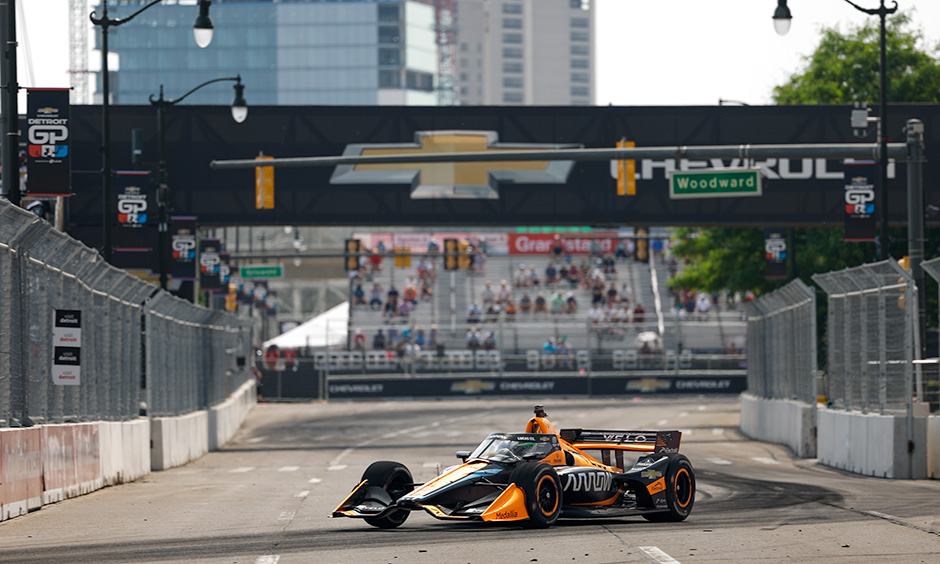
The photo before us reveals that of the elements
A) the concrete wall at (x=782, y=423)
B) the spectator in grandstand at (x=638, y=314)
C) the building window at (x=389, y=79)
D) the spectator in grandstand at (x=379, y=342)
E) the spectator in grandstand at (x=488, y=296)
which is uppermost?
the building window at (x=389, y=79)

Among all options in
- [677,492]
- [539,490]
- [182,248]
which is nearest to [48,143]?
[539,490]

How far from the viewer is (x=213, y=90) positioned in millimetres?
190750

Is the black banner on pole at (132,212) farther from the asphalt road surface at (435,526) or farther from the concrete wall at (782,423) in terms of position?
the concrete wall at (782,423)

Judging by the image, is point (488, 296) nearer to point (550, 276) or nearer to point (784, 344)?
point (550, 276)

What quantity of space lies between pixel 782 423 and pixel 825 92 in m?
20.9

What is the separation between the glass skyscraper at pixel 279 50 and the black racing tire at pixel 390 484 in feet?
579

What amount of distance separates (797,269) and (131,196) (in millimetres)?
23029

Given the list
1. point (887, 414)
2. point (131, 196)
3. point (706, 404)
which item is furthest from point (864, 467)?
point (706, 404)

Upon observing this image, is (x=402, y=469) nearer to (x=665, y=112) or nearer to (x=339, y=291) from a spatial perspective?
(x=665, y=112)

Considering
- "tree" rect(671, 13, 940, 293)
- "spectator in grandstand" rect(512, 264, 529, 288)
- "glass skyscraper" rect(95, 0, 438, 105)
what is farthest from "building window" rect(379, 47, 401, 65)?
"tree" rect(671, 13, 940, 293)

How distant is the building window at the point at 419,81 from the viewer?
632 feet

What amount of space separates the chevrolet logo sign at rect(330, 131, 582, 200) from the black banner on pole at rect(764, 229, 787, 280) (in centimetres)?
781

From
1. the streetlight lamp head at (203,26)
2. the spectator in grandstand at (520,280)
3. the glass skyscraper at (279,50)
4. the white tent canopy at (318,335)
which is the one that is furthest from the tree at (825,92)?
the glass skyscraper at (279,50)

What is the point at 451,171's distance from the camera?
3709 centimetres
